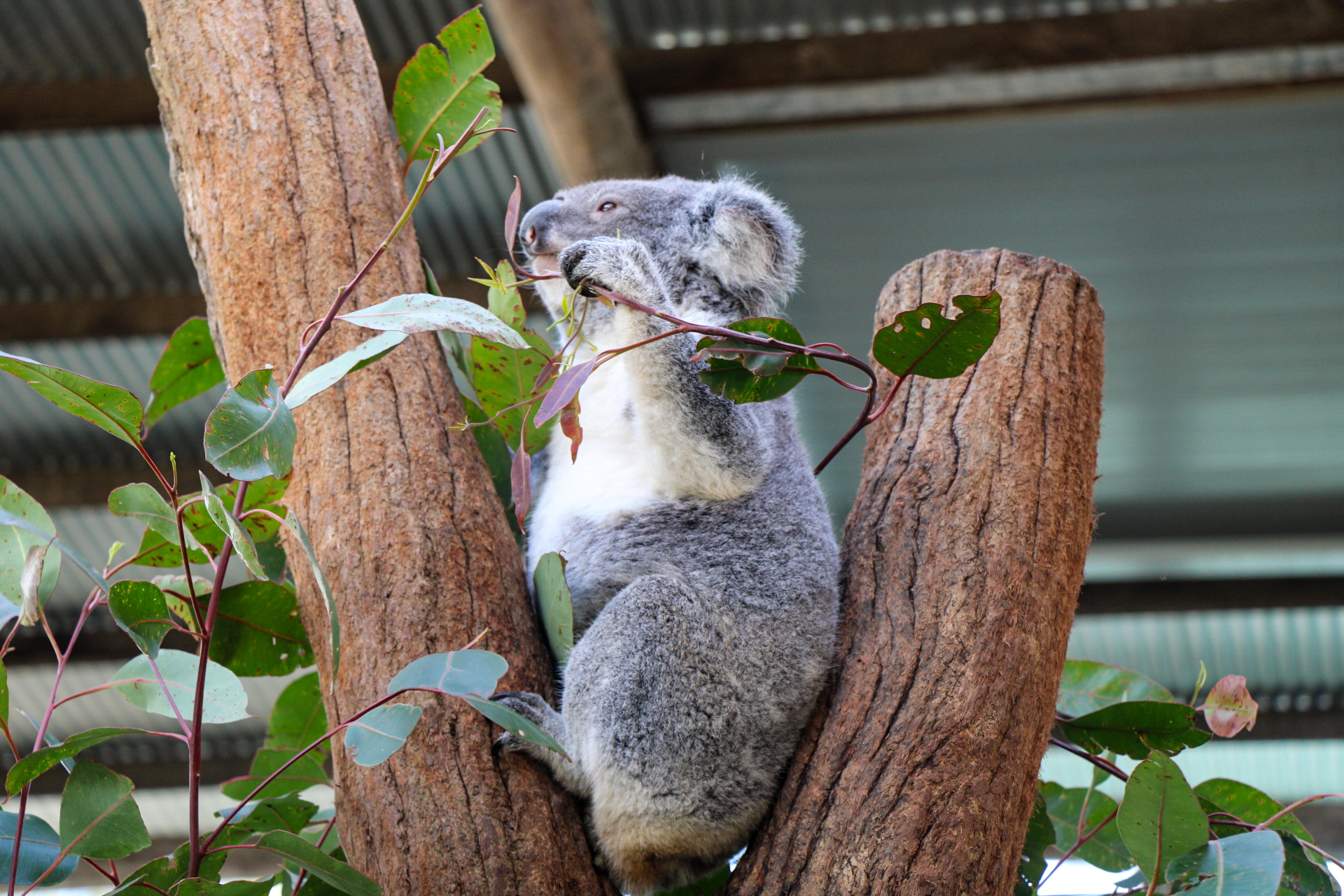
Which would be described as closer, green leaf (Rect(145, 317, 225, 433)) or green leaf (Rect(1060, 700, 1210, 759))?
green leaf (Rect(1060, 700, 1210, 759))

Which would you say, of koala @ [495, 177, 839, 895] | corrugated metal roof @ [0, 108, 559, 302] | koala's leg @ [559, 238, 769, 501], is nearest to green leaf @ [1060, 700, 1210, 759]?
koala @ [495, 177, 839, 895]

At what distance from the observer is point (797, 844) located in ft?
4.67

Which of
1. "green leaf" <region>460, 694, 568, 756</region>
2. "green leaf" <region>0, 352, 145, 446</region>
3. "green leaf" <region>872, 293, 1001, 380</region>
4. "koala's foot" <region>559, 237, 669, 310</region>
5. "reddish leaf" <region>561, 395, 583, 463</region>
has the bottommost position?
"green leaf" <region>460, 694, 568, 756</region>

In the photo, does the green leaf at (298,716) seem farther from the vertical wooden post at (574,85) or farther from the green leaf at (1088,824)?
the vertical wooden post at (574,85)

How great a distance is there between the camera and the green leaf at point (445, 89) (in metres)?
1.85

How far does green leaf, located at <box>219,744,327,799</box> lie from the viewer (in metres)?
1.76

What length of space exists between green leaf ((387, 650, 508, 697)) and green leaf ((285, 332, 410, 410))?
0.33 m

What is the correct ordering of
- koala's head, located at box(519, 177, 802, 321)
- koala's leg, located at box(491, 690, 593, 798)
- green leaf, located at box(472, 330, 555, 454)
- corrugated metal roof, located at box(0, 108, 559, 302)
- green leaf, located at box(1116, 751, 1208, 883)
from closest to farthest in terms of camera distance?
green leaf, located at box(1116, 751, 1208, 883), koala's leg, located at box(491, 690, 593, 798), green leaf, located at box(472, 330, 555, 454), koala's head, located at box(519, 177, 802, 321), corrugated metal roof, located at box(0, 108, 559, 302)

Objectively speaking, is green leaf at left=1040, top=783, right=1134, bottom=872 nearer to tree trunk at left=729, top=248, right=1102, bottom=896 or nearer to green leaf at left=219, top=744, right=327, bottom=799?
tree trunk at left=729, top=248, right=1102, bottom=896

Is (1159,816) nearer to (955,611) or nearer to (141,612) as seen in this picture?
(955,611)

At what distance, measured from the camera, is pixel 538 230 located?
2412 millimetres

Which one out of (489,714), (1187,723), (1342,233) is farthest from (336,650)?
(1342,233)

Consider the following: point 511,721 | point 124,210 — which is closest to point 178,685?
point 511,721

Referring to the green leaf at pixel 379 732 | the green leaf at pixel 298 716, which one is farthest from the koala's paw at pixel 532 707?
the green leaf at pixel 298 716
